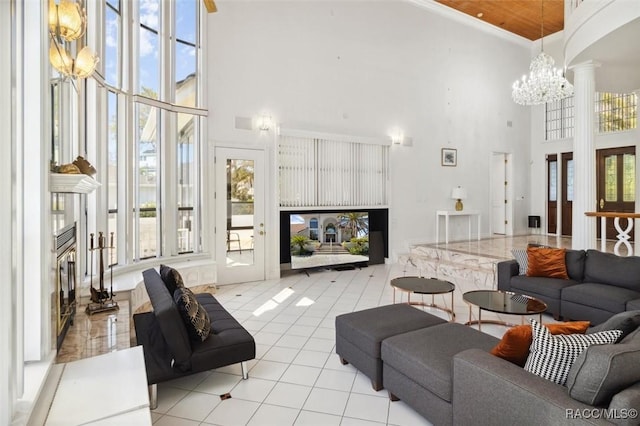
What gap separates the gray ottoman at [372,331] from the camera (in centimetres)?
275

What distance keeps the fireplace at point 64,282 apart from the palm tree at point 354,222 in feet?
15.4

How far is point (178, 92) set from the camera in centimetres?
576

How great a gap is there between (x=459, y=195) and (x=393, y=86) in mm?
2927

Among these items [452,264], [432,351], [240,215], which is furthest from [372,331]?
[452,264]

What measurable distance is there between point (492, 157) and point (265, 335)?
824 centimetres

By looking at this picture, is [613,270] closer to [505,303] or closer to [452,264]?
[505,303]

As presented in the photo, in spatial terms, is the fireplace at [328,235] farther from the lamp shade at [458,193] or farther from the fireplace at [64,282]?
the fireplace at [64,282]

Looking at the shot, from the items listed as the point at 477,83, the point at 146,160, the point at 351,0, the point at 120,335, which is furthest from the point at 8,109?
the point at 477,83

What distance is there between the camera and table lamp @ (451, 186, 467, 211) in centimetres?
855

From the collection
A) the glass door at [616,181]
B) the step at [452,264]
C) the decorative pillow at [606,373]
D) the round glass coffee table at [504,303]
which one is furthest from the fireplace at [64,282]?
the glass door at [616,181]

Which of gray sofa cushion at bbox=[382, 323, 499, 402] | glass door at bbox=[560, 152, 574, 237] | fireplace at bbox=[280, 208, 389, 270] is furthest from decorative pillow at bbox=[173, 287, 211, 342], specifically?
glass door at bbox=[560, 152, 574, 237]

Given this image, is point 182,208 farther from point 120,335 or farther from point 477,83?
point 477,83

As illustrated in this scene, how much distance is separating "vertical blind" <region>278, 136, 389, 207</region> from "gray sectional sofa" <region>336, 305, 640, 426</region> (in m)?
3.91

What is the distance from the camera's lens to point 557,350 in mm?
1785
